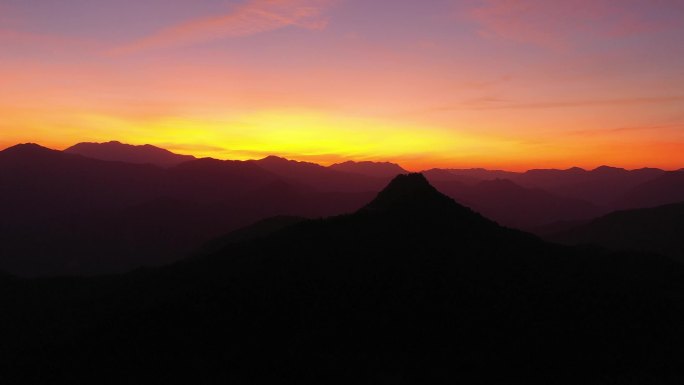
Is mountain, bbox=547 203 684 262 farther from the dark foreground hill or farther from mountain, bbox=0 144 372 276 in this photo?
mountain, bbox=0 144 372 276

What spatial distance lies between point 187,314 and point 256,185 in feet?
559

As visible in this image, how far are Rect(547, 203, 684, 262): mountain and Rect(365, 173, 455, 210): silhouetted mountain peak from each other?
171 ft

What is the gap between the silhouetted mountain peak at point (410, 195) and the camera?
49188 mm

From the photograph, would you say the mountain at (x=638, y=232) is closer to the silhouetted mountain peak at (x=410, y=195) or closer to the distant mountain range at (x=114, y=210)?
the distant mountain range at (x=114, y=210)

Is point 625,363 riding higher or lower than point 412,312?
lower

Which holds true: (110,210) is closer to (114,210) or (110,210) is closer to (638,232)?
(114,210)

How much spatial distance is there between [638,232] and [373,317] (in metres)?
91.5

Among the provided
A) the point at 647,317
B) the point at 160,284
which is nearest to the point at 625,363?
the point at 647,317

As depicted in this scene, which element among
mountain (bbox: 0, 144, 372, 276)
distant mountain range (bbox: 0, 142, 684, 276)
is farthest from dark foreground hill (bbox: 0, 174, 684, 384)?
mountain (bbox: 0, 144, 372, 276)

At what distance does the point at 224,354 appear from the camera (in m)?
26.9

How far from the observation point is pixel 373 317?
3131 centimetres

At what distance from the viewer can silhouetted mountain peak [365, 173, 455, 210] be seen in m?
49.2

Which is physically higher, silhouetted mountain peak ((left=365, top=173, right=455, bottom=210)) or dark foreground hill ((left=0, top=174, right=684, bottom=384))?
silhouetted mountain peak ((left=365, top=173, right=455, bottom=210))

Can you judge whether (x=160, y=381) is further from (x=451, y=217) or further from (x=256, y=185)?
(x=256, y=185)
